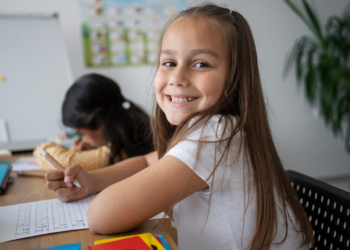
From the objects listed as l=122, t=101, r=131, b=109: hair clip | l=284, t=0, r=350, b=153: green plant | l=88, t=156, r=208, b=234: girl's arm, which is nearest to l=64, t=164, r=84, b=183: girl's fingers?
l=88, t=156, r=208, b=234: girl's arm

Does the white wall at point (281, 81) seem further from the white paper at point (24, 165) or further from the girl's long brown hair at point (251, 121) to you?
the girl's long brown hair at point (251, 121)

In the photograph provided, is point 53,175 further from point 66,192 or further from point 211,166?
point 211,166

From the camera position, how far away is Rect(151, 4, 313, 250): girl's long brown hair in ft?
1.99

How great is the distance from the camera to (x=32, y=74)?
182cm

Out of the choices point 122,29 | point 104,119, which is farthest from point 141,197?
point 122,29

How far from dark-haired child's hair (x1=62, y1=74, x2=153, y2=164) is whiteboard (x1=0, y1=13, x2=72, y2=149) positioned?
2.47ft

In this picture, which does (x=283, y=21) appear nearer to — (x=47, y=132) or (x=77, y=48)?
(x=77, y=48)

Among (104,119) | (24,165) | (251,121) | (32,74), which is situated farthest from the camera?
(32,74)

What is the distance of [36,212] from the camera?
2.08 ft

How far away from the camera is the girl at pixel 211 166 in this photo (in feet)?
1.77

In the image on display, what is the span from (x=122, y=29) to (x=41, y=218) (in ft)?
5.61

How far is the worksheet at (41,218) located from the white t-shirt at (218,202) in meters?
0.09

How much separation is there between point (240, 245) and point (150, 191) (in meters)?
0.24

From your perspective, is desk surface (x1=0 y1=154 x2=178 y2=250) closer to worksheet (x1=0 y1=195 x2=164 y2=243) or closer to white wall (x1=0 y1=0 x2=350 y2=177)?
worksheet (x1=0 y1=195 x2=164 y2=243)
